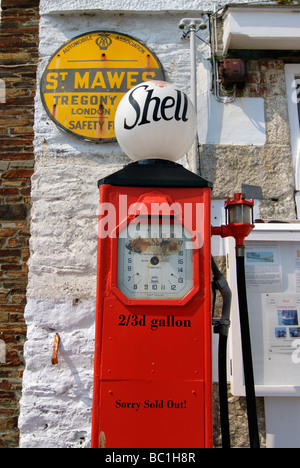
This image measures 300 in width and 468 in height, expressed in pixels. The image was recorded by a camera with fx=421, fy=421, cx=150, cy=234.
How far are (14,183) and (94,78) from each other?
1.04m

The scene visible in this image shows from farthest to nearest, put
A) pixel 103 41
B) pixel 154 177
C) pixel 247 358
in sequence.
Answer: pixel 103 41
pixel 247 358
pixel 154 177

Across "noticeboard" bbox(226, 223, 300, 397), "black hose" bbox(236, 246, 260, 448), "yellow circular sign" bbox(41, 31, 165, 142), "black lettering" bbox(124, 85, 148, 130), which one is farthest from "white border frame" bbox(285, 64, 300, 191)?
"black lettering" bbox(124, 85, 148, 130)

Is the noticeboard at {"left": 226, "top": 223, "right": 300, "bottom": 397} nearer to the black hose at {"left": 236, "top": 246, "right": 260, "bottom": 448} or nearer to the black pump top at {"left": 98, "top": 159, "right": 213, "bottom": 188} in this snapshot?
the black hose at {"left": 236, "top": 246, "right": 260, "bottom": 448}

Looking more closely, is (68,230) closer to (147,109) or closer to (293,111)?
(147,109)

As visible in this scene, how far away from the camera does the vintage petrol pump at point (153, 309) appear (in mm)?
1847

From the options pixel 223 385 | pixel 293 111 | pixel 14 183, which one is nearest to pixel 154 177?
pixel 223 385

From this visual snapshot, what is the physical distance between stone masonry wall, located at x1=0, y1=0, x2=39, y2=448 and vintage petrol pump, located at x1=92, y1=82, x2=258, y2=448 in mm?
1392

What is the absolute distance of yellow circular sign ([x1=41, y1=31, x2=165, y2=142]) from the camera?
3252 mm

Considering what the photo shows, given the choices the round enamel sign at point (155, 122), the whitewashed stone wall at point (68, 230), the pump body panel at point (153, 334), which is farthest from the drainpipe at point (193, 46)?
the pump body panel at point (153, 334)

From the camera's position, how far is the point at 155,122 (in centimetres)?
200

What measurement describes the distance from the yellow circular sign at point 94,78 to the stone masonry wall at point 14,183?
0.23 meters

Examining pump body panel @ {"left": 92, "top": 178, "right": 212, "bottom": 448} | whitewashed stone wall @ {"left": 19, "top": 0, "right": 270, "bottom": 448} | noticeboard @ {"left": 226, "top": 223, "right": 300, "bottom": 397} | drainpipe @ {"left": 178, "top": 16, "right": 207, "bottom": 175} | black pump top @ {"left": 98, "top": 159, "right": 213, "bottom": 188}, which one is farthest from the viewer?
drainpipe @ {"left": 178, "top": 16, "right": 207, "bottom": 175}
